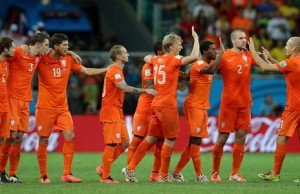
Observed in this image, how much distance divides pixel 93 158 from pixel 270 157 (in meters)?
4.34

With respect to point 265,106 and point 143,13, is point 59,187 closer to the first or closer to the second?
point 265,106

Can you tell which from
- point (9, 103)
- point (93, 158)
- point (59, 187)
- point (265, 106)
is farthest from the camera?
point (265, 106)

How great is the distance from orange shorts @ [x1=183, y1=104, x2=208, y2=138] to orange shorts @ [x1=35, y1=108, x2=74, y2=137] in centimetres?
214

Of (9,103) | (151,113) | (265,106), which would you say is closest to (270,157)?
(265,106)

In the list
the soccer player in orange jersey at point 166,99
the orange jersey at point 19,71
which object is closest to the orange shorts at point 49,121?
the orange jersey at point 19,71

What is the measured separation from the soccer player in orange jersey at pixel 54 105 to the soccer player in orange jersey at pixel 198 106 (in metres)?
2.04

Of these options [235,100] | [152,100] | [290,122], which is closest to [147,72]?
[152,100]

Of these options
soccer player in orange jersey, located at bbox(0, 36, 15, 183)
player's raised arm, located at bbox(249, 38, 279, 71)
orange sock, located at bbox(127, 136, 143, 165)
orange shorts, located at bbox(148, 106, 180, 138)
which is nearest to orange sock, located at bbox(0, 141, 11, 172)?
soccer player in orange jersey, located at bbox(0, 36, 15, 183)

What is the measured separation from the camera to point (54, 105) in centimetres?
1911

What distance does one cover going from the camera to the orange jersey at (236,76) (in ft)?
64.1

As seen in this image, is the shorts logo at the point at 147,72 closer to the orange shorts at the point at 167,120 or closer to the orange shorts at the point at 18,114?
the orange shorts at the point at 167,120

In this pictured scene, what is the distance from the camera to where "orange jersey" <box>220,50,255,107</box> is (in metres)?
19.5

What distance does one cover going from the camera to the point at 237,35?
63.7 feet

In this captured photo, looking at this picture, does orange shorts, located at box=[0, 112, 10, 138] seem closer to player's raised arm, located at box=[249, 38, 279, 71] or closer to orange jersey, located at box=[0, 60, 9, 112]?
orange jersey, located at box=[0, 60, 9, 112]
